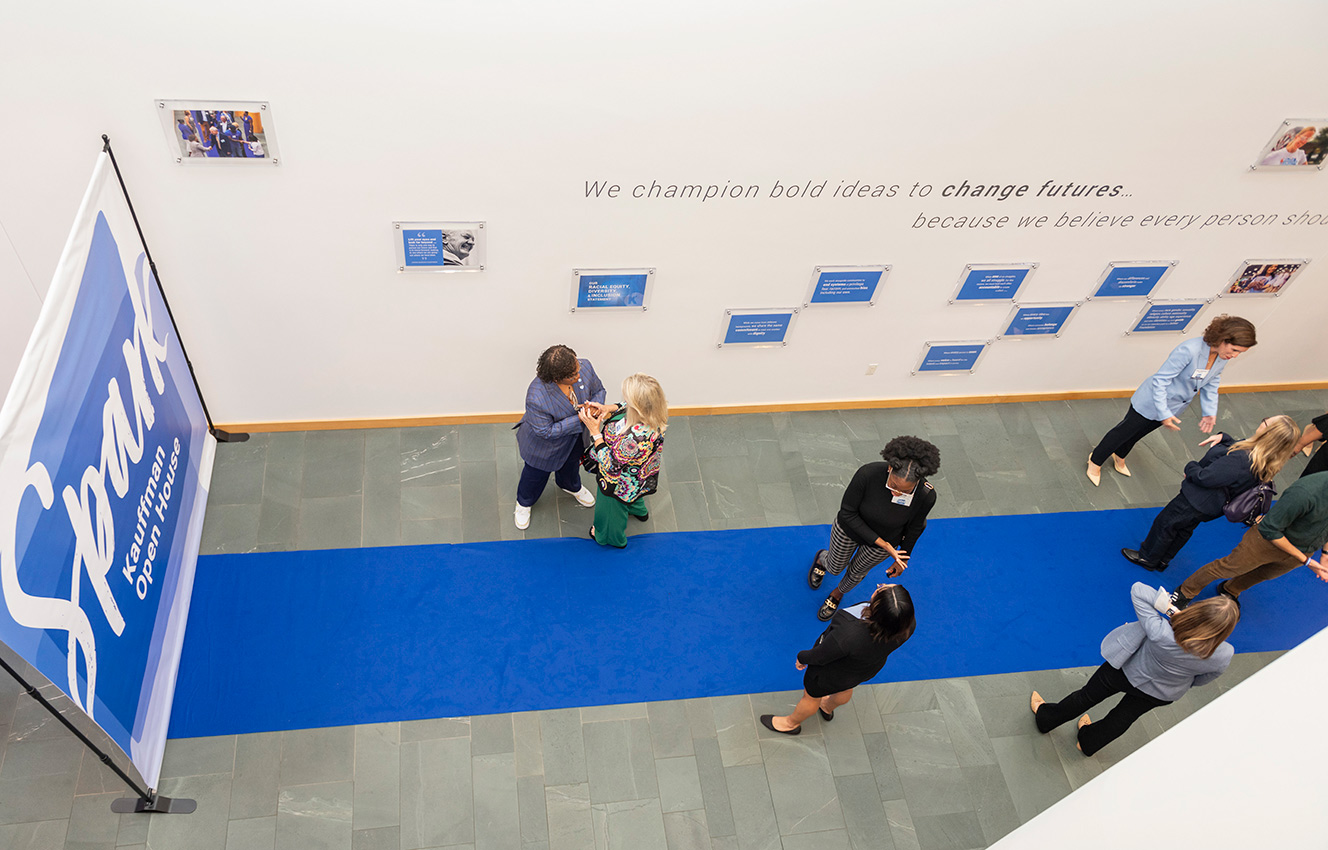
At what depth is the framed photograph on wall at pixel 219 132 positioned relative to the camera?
11.9ft

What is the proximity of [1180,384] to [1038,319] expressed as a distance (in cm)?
91

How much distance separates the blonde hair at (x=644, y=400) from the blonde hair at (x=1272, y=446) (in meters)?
3.05

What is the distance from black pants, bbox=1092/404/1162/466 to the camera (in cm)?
527

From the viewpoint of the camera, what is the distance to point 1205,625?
3.36 metres

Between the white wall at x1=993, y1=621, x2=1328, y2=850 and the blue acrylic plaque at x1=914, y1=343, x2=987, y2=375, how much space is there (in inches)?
137

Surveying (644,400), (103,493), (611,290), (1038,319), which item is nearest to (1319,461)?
(1038,319)

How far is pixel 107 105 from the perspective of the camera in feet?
11.7

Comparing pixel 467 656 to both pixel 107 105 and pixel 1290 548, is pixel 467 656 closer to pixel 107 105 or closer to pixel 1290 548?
pixel 107 105

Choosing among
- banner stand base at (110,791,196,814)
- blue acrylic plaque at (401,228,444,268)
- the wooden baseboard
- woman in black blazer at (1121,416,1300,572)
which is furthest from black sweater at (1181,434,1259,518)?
banner stand base at (110,791,196,814)

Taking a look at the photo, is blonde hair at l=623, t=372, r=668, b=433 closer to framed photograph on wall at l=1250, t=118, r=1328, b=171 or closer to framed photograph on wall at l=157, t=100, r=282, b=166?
framed photograph on wall at l=157, t=100, r=282, b=166

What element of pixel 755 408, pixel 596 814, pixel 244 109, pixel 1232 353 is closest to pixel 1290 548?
pixel 1232 353

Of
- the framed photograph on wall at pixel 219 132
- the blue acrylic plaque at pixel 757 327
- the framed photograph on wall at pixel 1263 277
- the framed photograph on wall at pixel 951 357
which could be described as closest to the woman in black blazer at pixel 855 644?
the blue acrylic plaque at pixel 757 327

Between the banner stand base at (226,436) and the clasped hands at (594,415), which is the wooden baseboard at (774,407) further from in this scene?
the clasped hands at (594,415)

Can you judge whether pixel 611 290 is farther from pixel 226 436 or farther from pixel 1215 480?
pixel 1215 480
